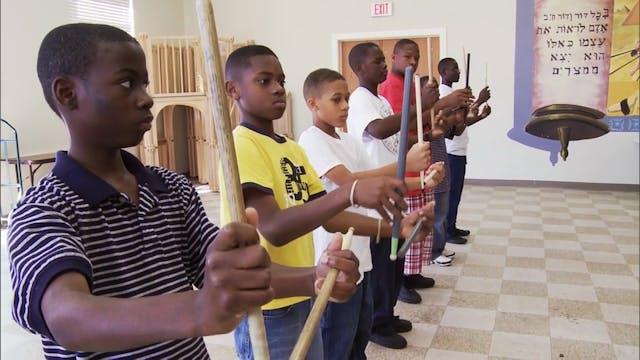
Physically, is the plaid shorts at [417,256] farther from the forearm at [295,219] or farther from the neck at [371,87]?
the forearm at [295,219]

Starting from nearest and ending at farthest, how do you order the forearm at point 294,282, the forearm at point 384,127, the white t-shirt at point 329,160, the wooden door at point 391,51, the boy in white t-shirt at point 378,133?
the forearm at point 294,282
the white t-shirt at point 329,160
the forearm at point 384,127
the boy in white t-shirt at point 378,133
the wooden door at point 391,51

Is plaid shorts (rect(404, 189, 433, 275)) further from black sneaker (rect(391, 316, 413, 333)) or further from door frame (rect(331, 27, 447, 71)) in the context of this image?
door frame (rect(331, 27, 447, 71))

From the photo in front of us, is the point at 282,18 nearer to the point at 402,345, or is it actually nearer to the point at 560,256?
the point at 560,256

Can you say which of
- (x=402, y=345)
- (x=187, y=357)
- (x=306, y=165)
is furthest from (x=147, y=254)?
(x=402, y=345)

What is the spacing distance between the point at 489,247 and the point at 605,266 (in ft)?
2.71

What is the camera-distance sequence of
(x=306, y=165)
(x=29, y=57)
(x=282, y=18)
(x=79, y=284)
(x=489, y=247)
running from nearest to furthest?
1. (x=79, y=284)
2. (x=306, y=165)
3. (x=489, y=247)
4. (x=29, y=57)
5. (x=282, y=18)

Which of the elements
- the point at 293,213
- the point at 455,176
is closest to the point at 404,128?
the point at 293,213

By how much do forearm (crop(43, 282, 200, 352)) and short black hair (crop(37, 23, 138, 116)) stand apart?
1.09 feet

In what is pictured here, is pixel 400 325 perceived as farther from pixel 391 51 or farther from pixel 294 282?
pixel 391 51

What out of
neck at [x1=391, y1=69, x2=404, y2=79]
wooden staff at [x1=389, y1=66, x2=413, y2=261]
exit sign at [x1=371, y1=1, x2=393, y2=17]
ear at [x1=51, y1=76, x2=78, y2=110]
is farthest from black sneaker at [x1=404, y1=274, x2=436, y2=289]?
exit sign at [x1=371, y1=1, x2=393, y2=17]

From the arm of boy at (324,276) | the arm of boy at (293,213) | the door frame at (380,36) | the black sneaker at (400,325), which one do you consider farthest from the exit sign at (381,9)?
the arm of boy at (324,276)

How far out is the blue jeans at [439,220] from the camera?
3.29 m

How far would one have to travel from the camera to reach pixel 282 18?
733 cm

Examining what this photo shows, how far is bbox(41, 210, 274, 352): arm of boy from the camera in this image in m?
0.51
